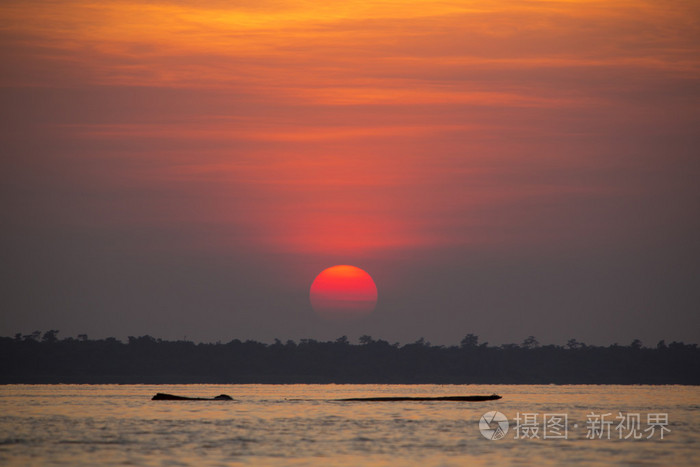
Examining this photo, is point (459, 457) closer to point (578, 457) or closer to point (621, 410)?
point (578, 457)

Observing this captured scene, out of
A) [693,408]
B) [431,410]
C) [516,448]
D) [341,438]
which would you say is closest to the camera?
[516,448]

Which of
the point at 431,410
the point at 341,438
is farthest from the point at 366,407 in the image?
the point at 341,438

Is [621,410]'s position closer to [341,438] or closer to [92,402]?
[341,438]

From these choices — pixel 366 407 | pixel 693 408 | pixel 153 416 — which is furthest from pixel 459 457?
pixel 693 408

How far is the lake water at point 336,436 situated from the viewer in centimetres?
5834

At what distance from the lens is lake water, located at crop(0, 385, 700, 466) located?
58.3 metres

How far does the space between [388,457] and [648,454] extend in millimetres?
13540

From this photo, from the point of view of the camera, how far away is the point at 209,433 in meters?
74.4

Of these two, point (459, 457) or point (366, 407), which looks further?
point (366, 407)

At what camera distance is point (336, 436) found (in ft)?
236

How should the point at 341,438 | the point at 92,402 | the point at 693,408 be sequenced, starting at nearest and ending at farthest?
the point at 341,438 → the point at 693,408 → the point at 92,402

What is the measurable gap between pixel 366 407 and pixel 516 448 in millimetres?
45688

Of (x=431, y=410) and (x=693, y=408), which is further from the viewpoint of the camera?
(x=693, y=408)

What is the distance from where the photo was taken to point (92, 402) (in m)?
123
